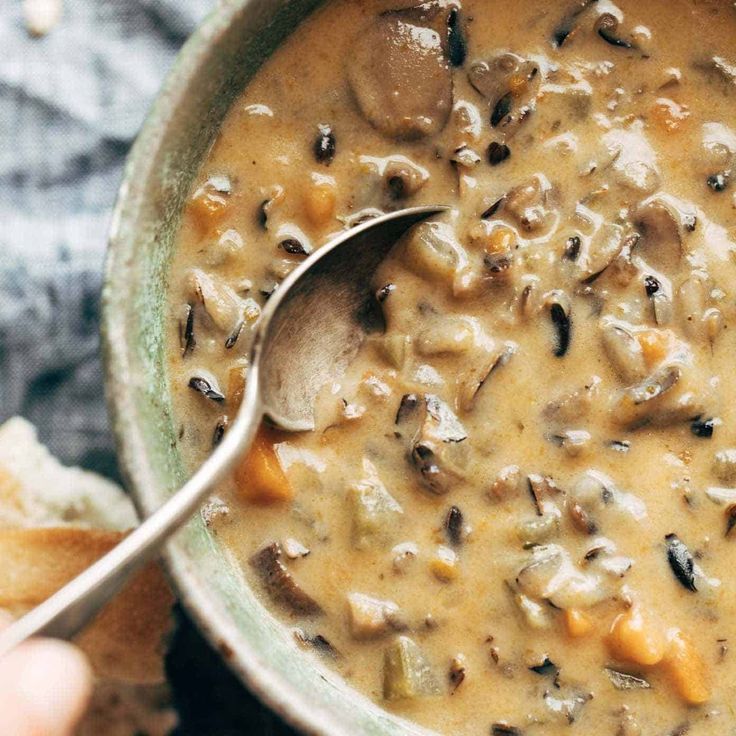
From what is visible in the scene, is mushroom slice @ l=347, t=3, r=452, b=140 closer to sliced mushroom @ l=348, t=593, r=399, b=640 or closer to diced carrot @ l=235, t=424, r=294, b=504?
diced carrot @ l=235, t=424, r=294, b=504

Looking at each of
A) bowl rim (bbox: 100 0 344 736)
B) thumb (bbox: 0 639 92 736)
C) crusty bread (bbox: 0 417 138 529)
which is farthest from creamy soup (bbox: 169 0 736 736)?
crusty bread (bbox: 0 417 138 529)

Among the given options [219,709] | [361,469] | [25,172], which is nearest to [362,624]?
[361,469]

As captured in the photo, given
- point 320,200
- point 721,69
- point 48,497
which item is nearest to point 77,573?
point 48,497

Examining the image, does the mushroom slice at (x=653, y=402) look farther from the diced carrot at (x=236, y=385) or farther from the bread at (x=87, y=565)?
the bread at (x=87, y=565)

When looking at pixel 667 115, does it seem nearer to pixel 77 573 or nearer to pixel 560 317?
pixel 560 317

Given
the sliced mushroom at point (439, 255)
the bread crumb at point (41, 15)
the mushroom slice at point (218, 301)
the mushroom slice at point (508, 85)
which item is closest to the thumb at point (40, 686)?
the mushroom slice at point (218, 301)

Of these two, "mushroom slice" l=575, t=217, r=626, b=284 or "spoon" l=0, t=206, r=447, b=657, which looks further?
"mushroom slice" l=575, t=217, r=626, b=284

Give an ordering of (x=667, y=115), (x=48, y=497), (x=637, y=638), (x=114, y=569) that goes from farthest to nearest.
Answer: (x=48, y=497), (x=667, y=115), (x=637, y=638), (x=114, y=569)

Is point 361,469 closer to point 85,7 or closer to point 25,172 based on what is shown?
point 25,172

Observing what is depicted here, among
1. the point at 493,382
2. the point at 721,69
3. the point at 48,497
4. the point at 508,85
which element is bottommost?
the point at 48,497
